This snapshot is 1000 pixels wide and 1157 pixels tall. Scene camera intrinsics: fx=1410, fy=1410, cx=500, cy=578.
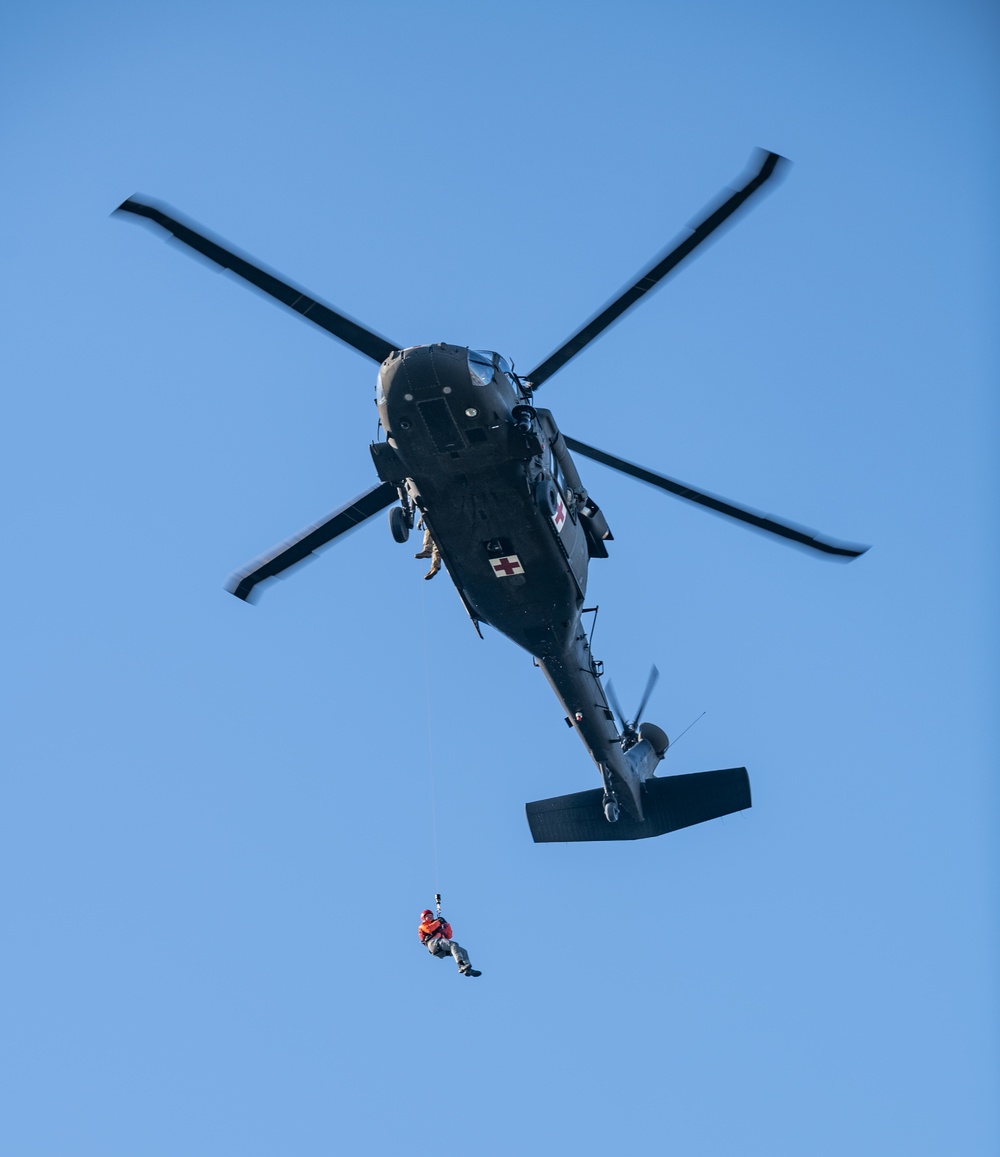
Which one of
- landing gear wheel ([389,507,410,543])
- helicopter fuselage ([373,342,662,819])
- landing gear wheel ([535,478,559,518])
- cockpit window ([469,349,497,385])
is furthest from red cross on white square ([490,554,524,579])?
cockpit window ([469,349,497,385])

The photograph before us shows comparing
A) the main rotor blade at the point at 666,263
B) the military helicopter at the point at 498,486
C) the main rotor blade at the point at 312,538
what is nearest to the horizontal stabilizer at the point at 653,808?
the military helicopter at the point at 498,486

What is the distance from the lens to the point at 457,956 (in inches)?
894

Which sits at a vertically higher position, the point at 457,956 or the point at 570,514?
the point at 570,514

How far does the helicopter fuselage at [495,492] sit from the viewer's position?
1916cm

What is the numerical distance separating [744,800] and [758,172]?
39.4 ft

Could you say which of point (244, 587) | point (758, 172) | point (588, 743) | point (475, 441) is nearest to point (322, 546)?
point (244, 587)

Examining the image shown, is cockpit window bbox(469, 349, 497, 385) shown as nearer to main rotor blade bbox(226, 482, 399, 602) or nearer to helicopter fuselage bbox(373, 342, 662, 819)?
helicopter fuselage bbox(373, 342, 662, 819)

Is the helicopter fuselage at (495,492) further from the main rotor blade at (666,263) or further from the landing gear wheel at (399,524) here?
the main rotor blade at (666,263)

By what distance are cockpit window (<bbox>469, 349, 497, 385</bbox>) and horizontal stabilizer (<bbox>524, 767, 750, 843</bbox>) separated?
9.85 m

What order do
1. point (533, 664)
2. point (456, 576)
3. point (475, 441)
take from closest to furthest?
point (475, 441)
point (456, 576)
point (533, 664)

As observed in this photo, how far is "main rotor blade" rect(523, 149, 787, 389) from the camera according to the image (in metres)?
18.0

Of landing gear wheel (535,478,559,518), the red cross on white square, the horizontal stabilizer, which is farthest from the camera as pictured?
the horizontal stabilizer

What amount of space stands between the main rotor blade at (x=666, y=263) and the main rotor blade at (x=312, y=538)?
11.5ft

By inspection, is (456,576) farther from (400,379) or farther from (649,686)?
(649,686)
